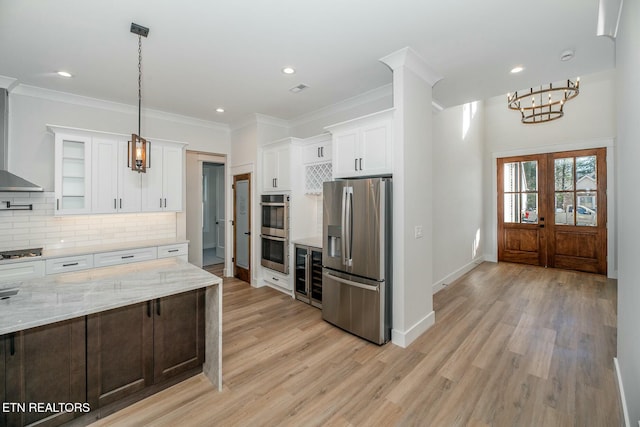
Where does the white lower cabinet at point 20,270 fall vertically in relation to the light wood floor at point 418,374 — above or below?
above

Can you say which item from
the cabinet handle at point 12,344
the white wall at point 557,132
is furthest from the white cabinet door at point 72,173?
the white wall at point 557,132

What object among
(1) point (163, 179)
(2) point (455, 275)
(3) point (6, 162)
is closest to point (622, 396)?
(2) point (455, 275)

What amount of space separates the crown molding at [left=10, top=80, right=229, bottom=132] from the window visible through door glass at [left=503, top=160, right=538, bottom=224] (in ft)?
22.0

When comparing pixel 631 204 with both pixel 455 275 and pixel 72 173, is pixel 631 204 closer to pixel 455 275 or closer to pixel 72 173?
pixel 455 275

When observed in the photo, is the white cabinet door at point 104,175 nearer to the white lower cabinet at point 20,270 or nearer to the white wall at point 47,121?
the white wall at point 47,121

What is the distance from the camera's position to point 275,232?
4531 mm

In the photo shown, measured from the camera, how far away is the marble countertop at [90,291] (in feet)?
4.95

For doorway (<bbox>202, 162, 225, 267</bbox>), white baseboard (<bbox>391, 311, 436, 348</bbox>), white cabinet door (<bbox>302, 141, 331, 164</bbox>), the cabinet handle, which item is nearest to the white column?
white baseboard (<bbox>391, 311, 436, 348</bbox>)

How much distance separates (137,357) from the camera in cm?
201

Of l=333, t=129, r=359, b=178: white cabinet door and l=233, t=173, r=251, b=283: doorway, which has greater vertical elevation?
l=333, t=129, r=359, b=178: white cabinet door

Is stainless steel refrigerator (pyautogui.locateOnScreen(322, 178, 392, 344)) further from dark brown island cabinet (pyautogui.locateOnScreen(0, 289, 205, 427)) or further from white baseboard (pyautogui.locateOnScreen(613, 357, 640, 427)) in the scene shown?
white baseboard (pyautogui.locateOnScreen(613, 357, 640, 427))

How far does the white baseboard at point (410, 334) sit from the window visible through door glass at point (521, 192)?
4765 mm

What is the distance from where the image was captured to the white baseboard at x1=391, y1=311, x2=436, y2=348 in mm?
2848

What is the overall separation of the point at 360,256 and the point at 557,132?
5.93m
